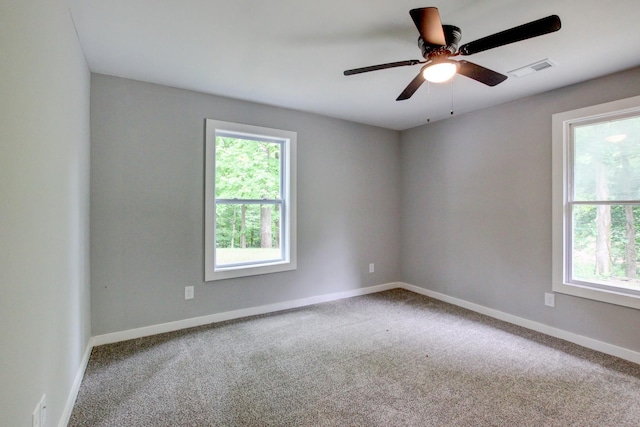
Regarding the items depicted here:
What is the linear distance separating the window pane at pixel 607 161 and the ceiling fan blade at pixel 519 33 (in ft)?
6.39

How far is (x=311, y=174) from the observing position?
157 inches

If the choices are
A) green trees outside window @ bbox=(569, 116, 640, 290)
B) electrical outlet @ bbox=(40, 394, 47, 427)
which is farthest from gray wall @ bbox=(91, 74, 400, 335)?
green trees outside window @ bbox=(569, 116, 640, 290)

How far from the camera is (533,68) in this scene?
2605 millimetres

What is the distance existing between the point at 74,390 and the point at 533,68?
165 inches

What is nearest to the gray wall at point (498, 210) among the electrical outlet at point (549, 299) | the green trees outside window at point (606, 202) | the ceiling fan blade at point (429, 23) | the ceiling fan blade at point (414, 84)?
the electrical outlet at point (549, 299)

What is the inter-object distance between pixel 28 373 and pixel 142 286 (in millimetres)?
1780

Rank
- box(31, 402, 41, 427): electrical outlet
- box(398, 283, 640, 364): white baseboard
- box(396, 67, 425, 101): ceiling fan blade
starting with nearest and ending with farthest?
box(31, 402, 41, 427): electrical outlet → box(396, 67, 425, 101): ceiling fan blade → box(398, 283, 640, 364): white baseboard

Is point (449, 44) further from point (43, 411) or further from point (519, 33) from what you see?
point (43, 411)

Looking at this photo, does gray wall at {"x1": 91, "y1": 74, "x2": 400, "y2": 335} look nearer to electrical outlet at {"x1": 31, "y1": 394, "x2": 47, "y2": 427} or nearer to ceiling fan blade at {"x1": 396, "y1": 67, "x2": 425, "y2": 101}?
electrical outlet at {"x1": 31, "y1": 394, "x2": 47, "y2": 427}

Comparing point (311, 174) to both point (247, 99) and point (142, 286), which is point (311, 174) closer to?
point (247, 99)

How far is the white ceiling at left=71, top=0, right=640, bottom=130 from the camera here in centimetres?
187

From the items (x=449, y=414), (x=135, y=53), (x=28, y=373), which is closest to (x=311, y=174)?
(x=135, y=53)

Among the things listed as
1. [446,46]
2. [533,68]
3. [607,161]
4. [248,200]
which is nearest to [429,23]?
[446,46]

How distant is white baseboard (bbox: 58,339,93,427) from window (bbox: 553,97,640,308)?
159 inches
